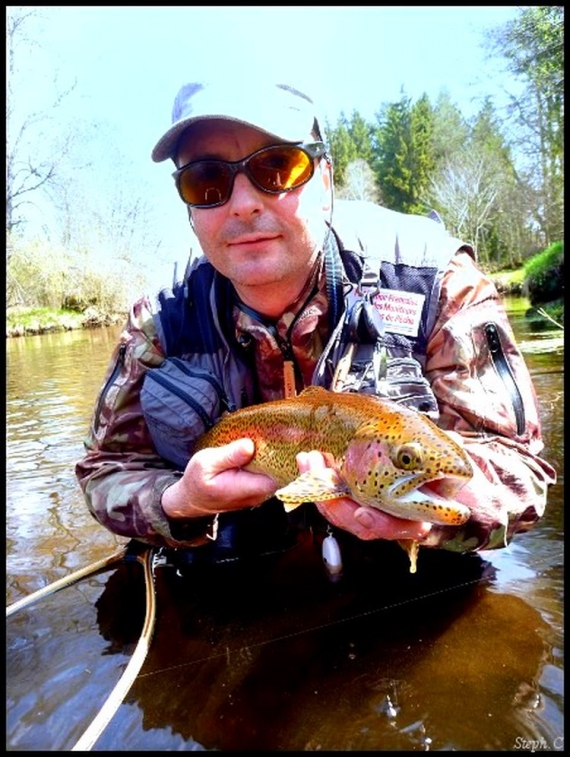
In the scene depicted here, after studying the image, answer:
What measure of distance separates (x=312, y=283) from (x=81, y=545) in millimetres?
2031

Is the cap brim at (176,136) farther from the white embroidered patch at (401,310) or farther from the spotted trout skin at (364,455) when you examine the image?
the spotted trout skin at (364,455)

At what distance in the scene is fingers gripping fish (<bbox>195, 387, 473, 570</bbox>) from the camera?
1.78 meters

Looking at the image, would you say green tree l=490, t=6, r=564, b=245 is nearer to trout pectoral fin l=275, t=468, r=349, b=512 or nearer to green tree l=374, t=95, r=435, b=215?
trout pectoral fin l=275, t=468, r=349, b=512

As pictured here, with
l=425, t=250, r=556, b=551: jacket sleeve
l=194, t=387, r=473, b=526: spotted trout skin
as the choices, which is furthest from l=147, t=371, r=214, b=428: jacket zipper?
l=425, t=250, r=556, b=551: jacket sleeve

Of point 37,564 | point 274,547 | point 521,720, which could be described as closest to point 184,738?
point 521,720

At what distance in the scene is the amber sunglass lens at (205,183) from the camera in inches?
99.1

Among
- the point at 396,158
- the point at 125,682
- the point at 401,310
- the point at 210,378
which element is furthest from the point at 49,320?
the point at 396,158

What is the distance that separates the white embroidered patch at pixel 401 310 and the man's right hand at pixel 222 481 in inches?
31.0

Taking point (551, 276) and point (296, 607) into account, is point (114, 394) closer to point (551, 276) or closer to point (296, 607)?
point (296, 607)

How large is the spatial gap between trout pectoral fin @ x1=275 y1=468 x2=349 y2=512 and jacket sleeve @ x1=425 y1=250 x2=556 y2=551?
16.5 inches

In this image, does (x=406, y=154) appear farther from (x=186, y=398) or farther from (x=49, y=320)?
(x=186, y=398)

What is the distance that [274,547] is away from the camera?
123 inches

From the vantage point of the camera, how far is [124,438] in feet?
9.77

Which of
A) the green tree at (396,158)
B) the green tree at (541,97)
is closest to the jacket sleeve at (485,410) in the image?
the green tree at (541,97)
